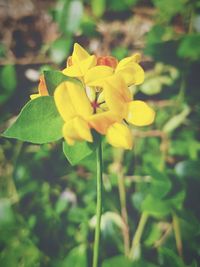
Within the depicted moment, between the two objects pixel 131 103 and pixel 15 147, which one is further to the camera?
pixel 15 147

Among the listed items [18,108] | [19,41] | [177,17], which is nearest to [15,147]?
[18,108]

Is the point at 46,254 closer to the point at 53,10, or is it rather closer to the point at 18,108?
the point at 18,108

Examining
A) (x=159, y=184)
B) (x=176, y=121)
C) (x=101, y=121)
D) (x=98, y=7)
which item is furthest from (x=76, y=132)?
(x=98, y=7)

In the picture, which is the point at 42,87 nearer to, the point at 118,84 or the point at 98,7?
the point at 118,84

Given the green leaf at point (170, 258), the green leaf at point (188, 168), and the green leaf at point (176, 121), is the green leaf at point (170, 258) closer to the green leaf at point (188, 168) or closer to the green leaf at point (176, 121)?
the green leaf at point (188, 168)

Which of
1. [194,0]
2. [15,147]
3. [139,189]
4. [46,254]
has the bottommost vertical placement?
[46,254]

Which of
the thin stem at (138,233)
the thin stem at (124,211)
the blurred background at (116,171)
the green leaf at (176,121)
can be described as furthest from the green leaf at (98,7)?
the thin stem at (138,233)
